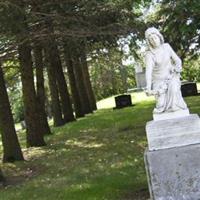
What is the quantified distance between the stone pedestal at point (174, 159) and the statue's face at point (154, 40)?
3.85ft

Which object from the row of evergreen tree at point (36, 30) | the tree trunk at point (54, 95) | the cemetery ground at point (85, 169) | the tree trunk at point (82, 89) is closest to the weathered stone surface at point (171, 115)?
the cemetery ground at point (85, 169)

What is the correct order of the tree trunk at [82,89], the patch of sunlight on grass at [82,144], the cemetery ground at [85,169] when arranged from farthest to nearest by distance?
the tree trunk at [82,89] < the patch of sunlight on grass at [82,144] < the cemetery ground at [85,169]

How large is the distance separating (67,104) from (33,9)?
13.7 metres

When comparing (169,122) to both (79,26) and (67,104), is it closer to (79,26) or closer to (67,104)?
(79,26)

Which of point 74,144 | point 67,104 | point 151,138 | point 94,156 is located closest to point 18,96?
point 67,104

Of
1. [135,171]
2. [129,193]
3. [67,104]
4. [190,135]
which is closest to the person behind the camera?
[190,135]

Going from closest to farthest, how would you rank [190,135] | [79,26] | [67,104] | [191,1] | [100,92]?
[190,135]
[191,1]
[79,26]
[67,104]
[100,92]

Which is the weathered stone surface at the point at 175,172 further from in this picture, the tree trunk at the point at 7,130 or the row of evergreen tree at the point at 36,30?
the tree trunk at the point at 7,130

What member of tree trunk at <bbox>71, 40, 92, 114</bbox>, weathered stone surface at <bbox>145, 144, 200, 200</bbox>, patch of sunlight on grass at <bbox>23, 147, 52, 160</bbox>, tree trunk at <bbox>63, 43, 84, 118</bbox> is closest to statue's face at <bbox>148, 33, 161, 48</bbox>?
weathered stone surface at <bbox>145, 144, 200, 200</bbox>

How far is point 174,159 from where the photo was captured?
8.98m

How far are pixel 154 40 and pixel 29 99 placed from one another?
12.3m

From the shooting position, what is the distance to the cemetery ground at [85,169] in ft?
38.2

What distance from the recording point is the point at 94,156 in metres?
16.7

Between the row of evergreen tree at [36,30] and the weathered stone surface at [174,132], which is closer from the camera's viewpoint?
the weathered stone surface at [174,132]
